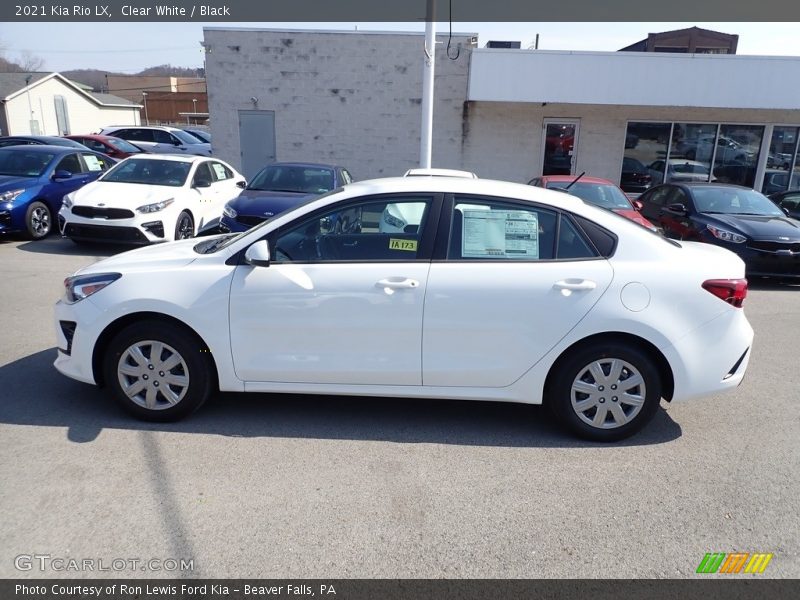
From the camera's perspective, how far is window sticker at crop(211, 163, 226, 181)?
11414 mm

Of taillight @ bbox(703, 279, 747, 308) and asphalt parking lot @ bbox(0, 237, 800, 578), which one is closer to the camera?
asphalt parking lot @ bbox(0, 237, 800, 578)

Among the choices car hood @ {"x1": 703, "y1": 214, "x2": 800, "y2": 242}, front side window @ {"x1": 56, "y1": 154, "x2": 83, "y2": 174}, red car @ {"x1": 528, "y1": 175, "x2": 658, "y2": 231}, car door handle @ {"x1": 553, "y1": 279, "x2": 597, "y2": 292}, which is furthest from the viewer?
front side window @ {"x1": 56, "y1": 154, "x2": 83, "y2": 174}

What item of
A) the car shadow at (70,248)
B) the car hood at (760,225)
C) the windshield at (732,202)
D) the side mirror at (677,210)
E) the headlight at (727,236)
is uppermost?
the windshield at (732,202)

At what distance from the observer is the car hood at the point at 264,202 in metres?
8.94

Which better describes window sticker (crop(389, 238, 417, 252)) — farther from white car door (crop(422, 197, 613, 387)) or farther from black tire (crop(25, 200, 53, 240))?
black tire (crop(25, 200, 53, 240))

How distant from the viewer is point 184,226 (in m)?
10.0

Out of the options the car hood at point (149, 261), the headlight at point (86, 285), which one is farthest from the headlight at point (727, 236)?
the headlight at point (86, 285)

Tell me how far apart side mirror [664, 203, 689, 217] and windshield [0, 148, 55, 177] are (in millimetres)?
11254

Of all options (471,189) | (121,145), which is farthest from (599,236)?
(121,145)

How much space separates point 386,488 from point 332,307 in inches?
46.4

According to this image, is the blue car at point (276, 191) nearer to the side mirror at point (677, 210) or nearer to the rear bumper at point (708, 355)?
the side mirror at point (677, 210)

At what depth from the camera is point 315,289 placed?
151 inches

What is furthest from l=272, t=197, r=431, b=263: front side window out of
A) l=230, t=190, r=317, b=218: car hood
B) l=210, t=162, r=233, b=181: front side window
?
l=210, t=162, r=233, b=181: front side window

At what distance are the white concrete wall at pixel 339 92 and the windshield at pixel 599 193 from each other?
22.2ft
